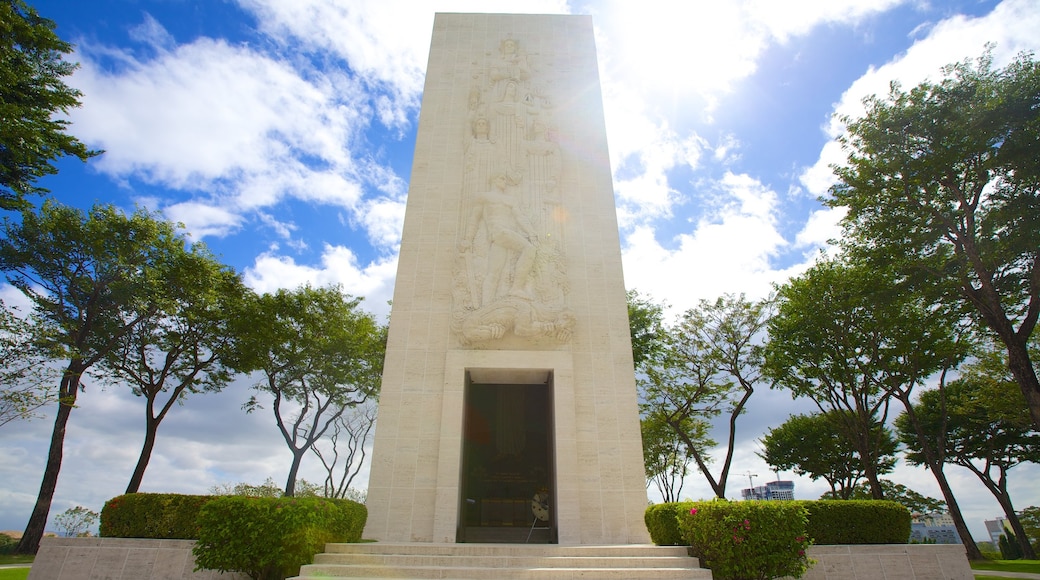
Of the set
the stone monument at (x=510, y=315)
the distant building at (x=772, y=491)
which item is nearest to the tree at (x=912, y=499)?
the distant building at (x=772, y=491)

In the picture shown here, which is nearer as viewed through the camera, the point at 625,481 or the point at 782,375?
the point at 625,481

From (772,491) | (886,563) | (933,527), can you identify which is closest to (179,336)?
(886,563)

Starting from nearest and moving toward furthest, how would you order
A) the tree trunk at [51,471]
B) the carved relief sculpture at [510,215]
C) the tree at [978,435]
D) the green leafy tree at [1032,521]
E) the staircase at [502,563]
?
1. the staircase at [502,563]
2. the carved relief sculpture at [510,215]
3. the tree trunk at [51,471]
4. the tree at [978,435]
5. the green leafy tree at [1032,521]

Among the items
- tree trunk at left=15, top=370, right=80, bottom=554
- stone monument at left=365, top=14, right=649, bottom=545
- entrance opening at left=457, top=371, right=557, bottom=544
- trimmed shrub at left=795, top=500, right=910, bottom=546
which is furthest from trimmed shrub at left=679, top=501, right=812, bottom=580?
tree trunk at left=15, top=370, right=80, bottom=554

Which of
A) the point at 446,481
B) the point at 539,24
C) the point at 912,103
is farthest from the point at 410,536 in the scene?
the point at 912,103

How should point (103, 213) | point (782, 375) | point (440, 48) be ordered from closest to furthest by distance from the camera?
point (440, 48) → point (103, 213) → point (782, 375)

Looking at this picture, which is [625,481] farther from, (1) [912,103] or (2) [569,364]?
(1) [912,103]

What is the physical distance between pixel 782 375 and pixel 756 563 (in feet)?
53.0

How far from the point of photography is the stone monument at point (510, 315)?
1095 centimetres

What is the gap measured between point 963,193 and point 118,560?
22349 millimetres

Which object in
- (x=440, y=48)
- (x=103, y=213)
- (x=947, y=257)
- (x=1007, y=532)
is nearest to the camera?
(x=947, y=257)

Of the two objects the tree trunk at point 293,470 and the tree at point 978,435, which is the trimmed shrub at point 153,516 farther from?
the tree at point 978,435

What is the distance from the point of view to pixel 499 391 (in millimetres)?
16578

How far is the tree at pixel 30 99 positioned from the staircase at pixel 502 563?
1134cm
